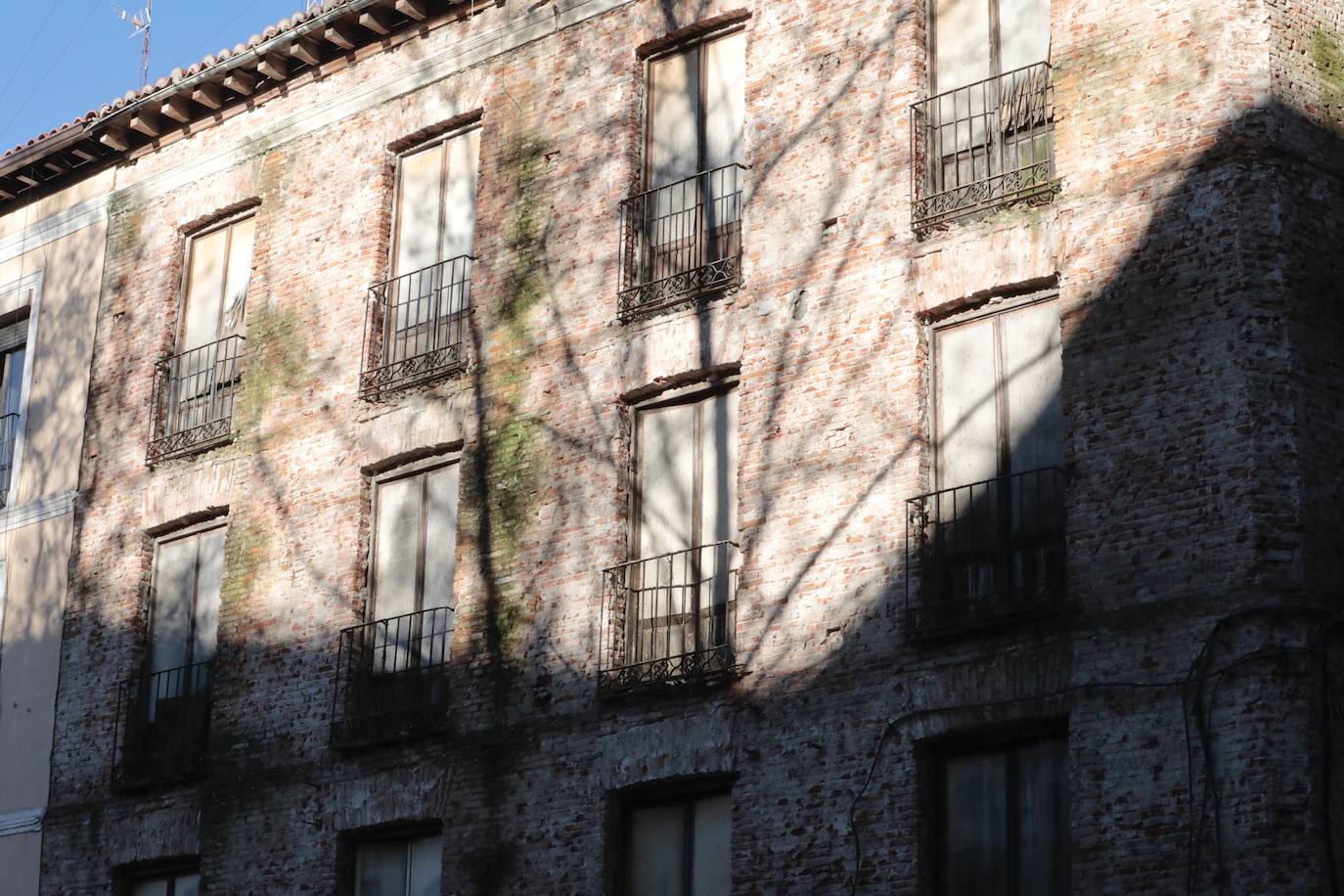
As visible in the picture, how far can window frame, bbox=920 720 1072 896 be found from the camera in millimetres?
15805

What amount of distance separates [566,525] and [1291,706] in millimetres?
7028

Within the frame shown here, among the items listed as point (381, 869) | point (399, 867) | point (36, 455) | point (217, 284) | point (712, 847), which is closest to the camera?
point (712, 847)

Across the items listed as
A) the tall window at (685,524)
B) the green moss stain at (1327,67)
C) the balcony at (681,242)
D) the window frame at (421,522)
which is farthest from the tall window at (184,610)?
the green moss stain at (1327,67)

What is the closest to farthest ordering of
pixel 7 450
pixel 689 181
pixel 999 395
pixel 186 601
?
pixel 999 395 < pixel 689 181 < pixel 186 601 < pixel 7 450

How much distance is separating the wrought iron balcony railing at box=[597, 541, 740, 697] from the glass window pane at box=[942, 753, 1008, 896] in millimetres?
2302

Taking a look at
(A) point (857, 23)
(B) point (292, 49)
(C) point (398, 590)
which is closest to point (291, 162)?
(B) point (292, 49)

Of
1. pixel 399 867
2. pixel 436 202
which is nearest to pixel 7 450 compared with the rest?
pixel 436 202

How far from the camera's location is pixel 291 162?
77.6 feet

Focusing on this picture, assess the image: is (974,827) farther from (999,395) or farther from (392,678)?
(392,678)

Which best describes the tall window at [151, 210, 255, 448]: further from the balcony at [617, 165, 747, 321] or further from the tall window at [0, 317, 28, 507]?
the balcony at [617, 165, 747, 321]

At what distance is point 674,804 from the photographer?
1819 centimetres

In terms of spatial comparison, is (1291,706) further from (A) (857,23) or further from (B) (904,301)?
(A) (857,23)

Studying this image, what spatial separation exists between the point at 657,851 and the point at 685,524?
9.15ft

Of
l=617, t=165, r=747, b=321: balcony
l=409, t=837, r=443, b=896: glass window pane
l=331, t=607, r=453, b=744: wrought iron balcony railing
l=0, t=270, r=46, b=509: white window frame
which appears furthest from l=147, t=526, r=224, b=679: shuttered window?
l=617, t=165, r=747, b=321: balcony
